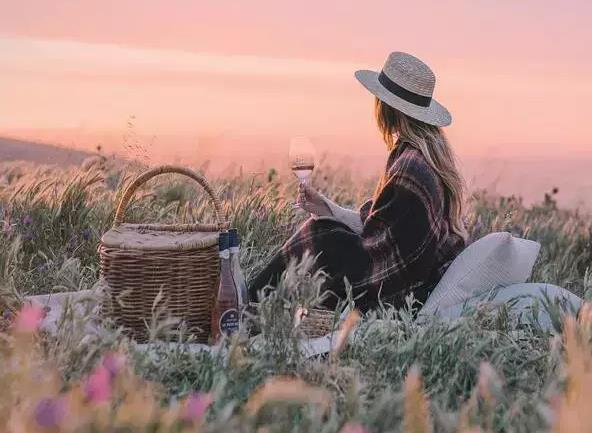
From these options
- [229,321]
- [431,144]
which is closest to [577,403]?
[229,321]

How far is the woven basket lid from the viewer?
442 cm

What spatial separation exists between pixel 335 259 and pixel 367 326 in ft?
3.91

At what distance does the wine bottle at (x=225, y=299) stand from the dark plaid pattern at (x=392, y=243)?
62 cm

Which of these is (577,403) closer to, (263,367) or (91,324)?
(263,367)

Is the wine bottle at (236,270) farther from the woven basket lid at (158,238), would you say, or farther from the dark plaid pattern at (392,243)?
the dark plaid pattern at (392,243)

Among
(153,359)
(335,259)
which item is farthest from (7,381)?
(335,259)

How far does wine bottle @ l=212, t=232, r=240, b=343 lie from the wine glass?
635 mm

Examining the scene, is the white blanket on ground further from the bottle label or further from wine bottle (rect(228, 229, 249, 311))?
wine bottle (rect(228, 229, 249, 311))

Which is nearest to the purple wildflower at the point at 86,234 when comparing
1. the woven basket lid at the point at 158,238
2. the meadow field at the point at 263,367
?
the meadow field at the point at 263,367

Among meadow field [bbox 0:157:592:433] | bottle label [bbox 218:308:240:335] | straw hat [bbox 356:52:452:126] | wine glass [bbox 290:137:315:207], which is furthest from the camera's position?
straw hat [bbox 356:52:452:126]

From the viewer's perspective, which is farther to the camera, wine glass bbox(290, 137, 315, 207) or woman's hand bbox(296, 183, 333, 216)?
woman's hand bbox(296, 183, 333, 216)

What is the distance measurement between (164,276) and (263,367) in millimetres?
1170

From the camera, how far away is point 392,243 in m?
5.05

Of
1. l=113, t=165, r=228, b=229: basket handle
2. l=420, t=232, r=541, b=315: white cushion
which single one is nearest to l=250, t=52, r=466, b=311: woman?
l=420, t=232, r=541, b=315: white cushion
